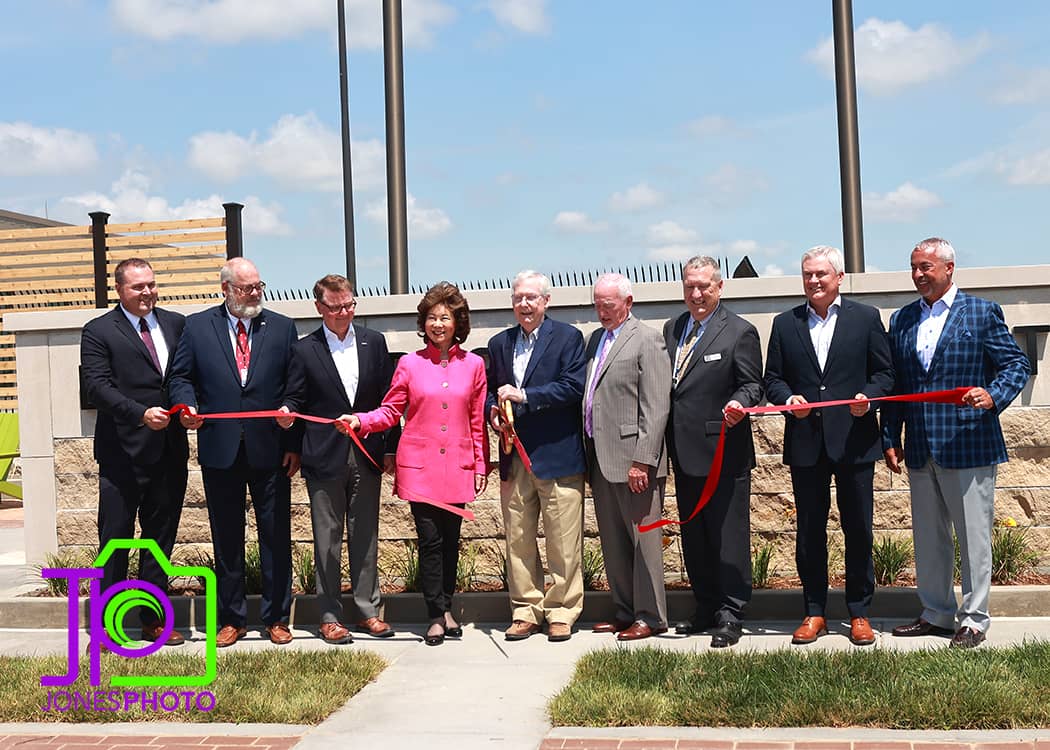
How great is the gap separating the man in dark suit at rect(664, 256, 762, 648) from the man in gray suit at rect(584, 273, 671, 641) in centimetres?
13

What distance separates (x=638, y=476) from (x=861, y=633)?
1502mm

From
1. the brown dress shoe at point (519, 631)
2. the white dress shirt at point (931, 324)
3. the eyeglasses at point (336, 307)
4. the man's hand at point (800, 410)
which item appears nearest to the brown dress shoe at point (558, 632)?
the brown dress shoe at point (519, 631)

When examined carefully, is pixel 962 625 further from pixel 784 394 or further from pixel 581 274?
pixel 581 274

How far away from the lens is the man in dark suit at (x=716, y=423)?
6828mm

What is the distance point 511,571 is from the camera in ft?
23.6

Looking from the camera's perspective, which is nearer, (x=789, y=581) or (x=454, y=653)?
(x=454, y=653)

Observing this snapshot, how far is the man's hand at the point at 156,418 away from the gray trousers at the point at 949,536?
14.1 ft

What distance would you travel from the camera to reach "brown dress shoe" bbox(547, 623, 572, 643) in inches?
275

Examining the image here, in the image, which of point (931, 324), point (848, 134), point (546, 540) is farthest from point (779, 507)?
point (848, 134)

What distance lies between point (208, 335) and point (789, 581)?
13.5 ft

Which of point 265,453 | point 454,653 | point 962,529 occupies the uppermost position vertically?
point 265,453

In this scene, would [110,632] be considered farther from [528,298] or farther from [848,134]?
[848,134]

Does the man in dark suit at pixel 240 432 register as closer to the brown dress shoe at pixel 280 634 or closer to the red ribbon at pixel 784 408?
the brown dress shoe at pixel 280 634

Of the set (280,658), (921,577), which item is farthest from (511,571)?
(921,577)
